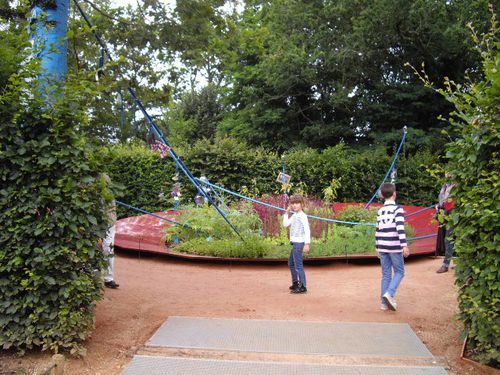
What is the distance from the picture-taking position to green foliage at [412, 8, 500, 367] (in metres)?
3.37

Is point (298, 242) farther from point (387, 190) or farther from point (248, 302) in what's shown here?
point (387, 190)

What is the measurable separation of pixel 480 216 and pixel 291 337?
2.00 meters

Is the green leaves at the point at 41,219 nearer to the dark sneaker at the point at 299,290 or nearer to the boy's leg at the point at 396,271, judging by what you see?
the dark sneaker at the point at 299,290

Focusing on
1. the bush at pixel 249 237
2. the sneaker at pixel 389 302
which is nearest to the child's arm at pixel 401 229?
the sneaker at pixel 389 302

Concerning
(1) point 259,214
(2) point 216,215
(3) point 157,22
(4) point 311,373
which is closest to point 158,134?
(3) point 157,22

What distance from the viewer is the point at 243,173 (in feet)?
47.6

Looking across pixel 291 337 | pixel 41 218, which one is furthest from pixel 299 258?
pixel 41 218

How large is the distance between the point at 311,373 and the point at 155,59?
719 cm

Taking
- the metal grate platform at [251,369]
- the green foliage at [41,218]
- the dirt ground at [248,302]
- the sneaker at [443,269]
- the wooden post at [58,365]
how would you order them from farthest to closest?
the sneaker at [443,269]
the dirt ground at [248,302]
the green foliage at [41,218]
the metal grate platform at [251,369]
the wooden post at [58,365]

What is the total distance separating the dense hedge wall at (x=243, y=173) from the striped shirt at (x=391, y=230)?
7988mm

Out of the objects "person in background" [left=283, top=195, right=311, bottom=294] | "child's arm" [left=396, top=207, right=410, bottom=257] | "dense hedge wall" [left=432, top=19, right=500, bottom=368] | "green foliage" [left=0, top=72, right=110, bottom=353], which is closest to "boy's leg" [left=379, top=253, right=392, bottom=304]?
"child's arm" [left=396, top=207, right=410, bottom=257]

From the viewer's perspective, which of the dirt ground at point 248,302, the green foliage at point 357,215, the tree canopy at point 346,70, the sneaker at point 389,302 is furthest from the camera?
the tree canopy at point 346,70

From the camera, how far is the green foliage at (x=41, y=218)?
3.66 meters

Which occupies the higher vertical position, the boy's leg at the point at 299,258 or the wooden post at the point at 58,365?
the boy's leg at the point at 299,258
